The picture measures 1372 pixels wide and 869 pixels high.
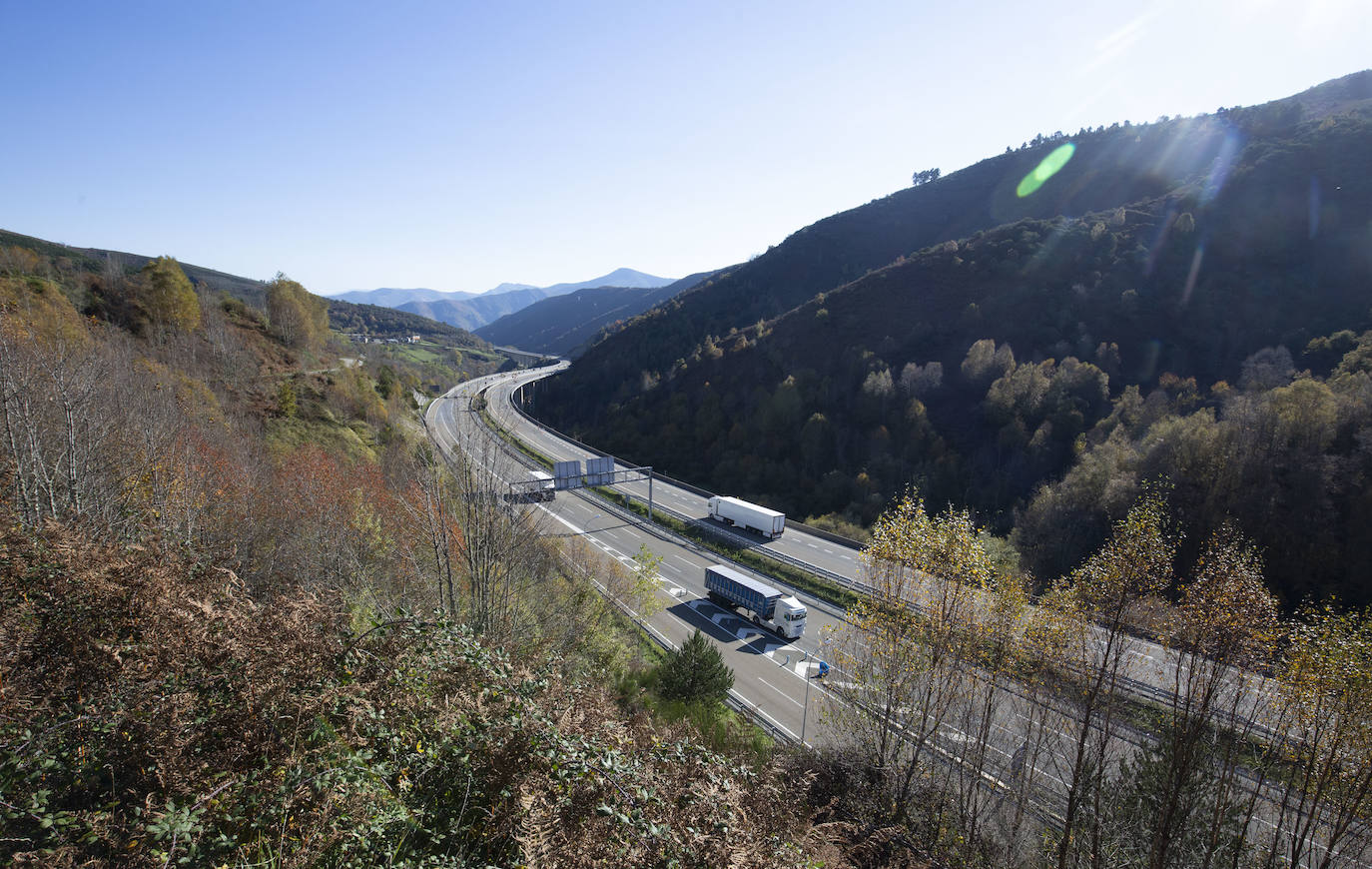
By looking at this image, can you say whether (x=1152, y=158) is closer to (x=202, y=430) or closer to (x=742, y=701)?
(x=742, y=701)

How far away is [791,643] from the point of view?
27.1 meters

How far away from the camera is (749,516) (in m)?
39.5

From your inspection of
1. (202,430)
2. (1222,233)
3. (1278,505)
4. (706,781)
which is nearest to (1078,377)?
(1278,505)

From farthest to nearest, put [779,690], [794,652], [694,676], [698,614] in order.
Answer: [698,614] → [794,652] → [779,690] → [694,676]

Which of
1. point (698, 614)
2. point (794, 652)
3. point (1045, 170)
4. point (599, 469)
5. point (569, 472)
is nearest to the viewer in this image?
point (794, 652)

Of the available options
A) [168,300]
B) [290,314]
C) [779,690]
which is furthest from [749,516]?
[290,314]

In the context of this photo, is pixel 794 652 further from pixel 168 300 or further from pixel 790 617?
pixel 168 300

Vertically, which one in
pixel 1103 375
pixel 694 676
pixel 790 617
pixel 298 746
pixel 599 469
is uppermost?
pixel 298 746

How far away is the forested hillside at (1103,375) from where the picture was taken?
105ft

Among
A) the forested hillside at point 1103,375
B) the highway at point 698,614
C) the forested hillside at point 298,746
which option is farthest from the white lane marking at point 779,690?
the forested hillside at point 1103,375

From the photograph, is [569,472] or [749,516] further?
[749,516]

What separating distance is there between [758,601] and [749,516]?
39.8ft

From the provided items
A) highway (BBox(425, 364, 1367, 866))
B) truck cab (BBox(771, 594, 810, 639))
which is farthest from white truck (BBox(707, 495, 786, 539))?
truck cab (BBox(771, 594, 810, 639))

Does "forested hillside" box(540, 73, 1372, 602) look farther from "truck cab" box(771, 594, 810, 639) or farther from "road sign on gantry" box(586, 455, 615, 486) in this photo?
"road sign on gantry" box(586, 455, 615, 486)
